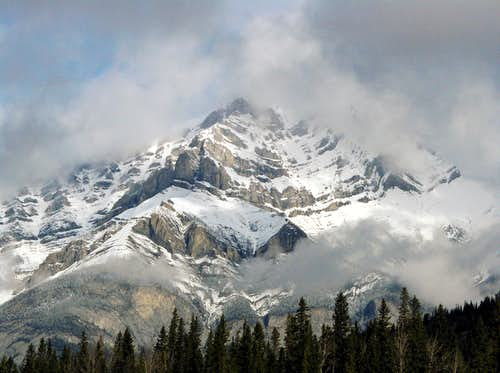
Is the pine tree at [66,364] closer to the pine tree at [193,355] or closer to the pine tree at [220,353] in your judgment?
the pine tree at [193,355]

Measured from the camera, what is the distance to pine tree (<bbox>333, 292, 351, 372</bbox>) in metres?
159

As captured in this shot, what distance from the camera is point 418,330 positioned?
165 meters

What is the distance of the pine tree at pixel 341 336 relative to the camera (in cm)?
15925

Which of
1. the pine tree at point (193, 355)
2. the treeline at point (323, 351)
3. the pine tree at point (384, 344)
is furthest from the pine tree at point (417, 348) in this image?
the pine tree at point (193, 355)

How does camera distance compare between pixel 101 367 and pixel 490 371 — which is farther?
pixel 101 367

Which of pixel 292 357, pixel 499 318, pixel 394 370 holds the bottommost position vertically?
pixel 394 370

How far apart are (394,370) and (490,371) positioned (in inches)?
1374

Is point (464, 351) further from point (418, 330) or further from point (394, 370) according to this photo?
point (394, 370)

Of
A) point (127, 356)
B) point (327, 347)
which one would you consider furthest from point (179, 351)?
point (327, 347)

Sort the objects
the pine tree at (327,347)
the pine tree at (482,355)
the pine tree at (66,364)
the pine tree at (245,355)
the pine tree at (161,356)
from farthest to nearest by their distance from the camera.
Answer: the pine tree at (66,364) → the pine tree at (161,356) → the pine tree at (245,355) → the pine tree at (482,355) → the pine tree at (327,347)

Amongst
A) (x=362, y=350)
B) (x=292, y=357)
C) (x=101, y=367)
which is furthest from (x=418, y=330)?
Result: (x=101, y=367)

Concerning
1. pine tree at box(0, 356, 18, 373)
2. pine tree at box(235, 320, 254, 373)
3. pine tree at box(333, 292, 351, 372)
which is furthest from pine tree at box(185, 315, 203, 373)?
pine tree at box(0, 356, 18, 373)

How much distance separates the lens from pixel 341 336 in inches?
6442

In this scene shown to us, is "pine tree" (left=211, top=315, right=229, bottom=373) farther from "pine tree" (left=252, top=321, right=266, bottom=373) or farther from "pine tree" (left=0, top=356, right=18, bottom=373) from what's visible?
"pine tree" (left=0, top=356, right=18, bottom=373)
